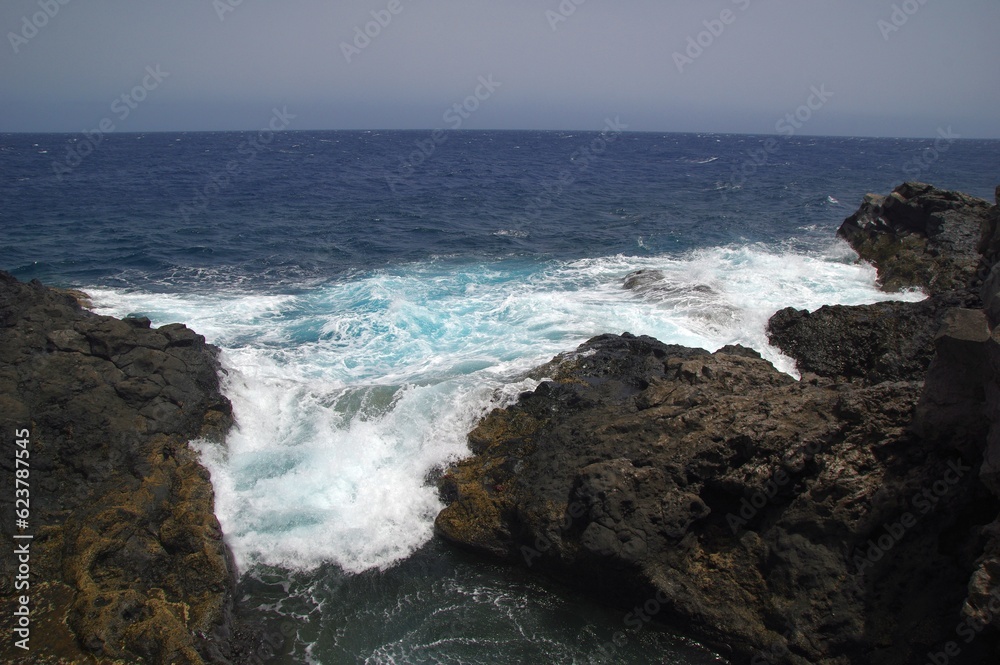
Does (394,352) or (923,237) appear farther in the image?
(923,237)

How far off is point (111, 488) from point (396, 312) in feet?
36.9

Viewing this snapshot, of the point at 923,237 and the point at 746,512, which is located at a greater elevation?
the point at 923,237

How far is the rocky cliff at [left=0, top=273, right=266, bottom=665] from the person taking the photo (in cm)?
880

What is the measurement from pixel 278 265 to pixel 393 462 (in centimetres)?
1798

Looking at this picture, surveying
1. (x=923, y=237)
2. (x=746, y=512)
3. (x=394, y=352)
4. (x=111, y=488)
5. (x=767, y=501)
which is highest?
(x=923, y=237)

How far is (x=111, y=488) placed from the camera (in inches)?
440

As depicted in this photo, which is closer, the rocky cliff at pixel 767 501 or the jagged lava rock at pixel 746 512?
the rocky cliff at pixel 767 501

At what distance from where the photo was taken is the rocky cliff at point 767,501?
26.6ft

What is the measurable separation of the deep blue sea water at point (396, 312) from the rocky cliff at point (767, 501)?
80 cm

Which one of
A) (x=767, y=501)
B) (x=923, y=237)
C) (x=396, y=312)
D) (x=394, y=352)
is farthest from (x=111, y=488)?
(x=923, y=237)

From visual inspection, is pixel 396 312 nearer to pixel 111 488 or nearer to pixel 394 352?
pixel 394 352

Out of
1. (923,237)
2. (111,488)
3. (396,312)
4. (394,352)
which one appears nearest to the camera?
(111,488)

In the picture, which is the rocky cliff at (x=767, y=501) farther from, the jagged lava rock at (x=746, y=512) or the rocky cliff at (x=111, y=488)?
the rocky cliff at (x=111, y=488)

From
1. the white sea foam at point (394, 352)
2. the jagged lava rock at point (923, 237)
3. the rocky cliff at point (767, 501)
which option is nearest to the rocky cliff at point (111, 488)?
the white sea foam at point (394, 352)
